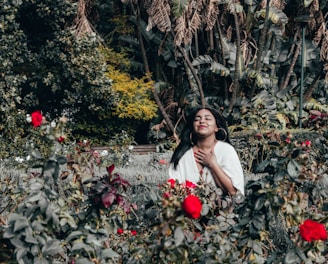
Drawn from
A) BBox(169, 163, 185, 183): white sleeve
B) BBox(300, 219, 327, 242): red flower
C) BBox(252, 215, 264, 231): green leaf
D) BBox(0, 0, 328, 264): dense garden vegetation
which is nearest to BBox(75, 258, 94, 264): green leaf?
BBox(252, 215, 264, 231): green leaf

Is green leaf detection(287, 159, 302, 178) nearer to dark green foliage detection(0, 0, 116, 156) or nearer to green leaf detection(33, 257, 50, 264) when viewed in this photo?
green leaf detection(33, 257, 50, 264)

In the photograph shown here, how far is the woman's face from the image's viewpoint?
4.79m

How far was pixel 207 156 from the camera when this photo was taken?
464 centimetres

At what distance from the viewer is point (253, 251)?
328 centimetres

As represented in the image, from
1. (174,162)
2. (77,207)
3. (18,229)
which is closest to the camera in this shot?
(18,229)

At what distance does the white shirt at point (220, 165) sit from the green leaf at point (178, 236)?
71.1 inches

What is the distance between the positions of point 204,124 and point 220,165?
0.31 metres

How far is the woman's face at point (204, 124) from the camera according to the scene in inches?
189

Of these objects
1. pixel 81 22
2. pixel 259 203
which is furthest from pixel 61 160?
pixel 81 22

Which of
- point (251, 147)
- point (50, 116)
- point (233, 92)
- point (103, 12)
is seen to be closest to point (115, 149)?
point (251, 147)

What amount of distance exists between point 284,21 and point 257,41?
1.40 metres

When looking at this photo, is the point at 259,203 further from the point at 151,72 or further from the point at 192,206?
the point at 151,72

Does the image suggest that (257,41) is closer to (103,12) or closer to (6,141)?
(103,12)

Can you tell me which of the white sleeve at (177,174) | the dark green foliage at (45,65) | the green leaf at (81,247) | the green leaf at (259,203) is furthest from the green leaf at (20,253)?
the dark green foliage at (45,65)
